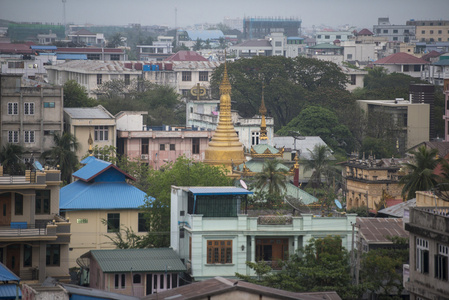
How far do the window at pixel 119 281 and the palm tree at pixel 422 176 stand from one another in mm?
22383

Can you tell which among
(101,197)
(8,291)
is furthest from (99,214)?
(8,291)

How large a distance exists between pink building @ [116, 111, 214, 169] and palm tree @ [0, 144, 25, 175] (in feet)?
59.8

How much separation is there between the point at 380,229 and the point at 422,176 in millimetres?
12675

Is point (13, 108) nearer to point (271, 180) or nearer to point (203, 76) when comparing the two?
point (271, 180)

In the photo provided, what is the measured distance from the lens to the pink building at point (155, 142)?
4043 inches

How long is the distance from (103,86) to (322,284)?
349ft

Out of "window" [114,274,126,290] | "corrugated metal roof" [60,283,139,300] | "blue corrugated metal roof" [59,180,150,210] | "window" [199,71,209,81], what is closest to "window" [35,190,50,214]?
"blue corrugated metal roof" [59,180,150,210]

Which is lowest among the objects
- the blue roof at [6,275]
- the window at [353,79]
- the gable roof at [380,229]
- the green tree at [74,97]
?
the blue roof at [6,275]

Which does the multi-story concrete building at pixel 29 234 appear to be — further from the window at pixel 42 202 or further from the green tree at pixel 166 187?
the green tree at pixel 166 187

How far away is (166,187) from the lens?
6638cm

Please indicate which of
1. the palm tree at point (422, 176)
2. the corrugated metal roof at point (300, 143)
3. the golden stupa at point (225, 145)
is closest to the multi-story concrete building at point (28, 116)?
the golden stupa at point (225, 145)

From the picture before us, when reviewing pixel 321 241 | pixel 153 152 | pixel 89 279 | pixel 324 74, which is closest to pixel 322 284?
pixel 321 241

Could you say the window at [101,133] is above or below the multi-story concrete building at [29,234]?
above

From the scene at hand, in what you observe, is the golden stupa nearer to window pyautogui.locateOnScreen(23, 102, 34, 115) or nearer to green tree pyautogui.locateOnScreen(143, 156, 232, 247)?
green tree pyautogui.locateOnScreen(143, 156, 232, 247)
